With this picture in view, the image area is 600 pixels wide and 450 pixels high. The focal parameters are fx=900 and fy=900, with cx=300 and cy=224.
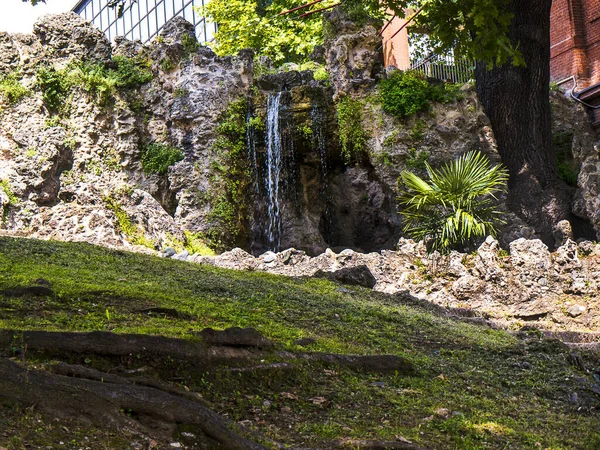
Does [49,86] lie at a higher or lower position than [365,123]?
higher

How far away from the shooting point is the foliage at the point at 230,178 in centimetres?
2069

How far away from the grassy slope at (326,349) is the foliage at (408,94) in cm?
873

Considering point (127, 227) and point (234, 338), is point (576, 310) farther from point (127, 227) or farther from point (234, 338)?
point (234, 338)

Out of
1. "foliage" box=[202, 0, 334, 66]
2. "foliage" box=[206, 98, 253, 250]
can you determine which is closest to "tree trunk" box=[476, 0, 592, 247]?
"foliage" box=[206, 98, 253, 250]

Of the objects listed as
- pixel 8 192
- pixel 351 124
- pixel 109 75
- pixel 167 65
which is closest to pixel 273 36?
pixel 167 65

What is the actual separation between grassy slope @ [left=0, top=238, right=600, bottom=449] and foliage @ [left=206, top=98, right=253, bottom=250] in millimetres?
7737

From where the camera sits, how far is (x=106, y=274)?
10.8m

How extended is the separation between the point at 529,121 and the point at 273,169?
6.17 meters

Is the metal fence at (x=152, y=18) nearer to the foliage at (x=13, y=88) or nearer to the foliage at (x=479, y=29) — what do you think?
the foliage at (x=13, y=88)

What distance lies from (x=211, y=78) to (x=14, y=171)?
16.8 ft

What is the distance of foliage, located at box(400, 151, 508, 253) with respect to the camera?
17016 millimetres

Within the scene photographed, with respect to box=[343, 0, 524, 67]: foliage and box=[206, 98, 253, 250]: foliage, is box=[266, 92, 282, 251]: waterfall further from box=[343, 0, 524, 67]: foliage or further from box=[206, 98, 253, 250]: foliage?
box=[343, 0, 524, 67]: foliage

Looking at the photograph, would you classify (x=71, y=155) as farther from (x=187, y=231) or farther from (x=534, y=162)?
(x=534, y=162)

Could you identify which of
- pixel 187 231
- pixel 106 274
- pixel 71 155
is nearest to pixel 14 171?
pixel 71 155
